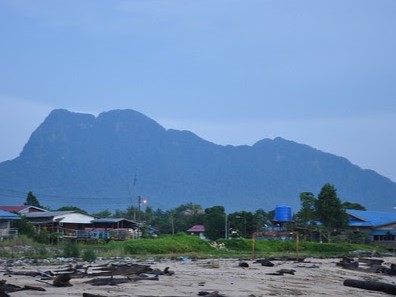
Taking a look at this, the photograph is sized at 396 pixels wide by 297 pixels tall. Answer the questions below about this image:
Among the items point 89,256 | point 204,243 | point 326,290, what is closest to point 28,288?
point 326,290

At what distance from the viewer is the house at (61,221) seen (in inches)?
2410

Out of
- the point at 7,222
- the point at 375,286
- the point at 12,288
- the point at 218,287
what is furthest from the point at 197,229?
the point at 12,288

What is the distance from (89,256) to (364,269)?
1226 cm

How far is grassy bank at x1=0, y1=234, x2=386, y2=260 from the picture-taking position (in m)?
33.1

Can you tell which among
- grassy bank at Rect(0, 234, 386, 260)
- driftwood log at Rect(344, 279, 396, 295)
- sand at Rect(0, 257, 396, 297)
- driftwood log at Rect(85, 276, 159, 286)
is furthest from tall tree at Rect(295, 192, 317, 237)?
driftwood log at Rect(85, 276, 159, 286)

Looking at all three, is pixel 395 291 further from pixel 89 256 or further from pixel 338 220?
pixel 338 220

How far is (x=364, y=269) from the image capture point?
82.7ft

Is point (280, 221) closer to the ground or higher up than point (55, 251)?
higher up

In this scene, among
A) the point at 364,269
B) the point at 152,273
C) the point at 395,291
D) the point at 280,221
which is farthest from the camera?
the point at 280,221

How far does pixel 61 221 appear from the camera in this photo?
62.4 m

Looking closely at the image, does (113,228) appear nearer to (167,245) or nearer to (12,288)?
(167,245)

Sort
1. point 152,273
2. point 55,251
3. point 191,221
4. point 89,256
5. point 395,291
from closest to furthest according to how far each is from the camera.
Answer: point 395,291 → point 152,273 → point 89,256 → point 55,251 → point 191,221

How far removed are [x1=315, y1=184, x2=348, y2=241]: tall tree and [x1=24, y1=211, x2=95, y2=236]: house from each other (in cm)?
2512

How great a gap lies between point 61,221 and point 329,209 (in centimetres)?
2751
